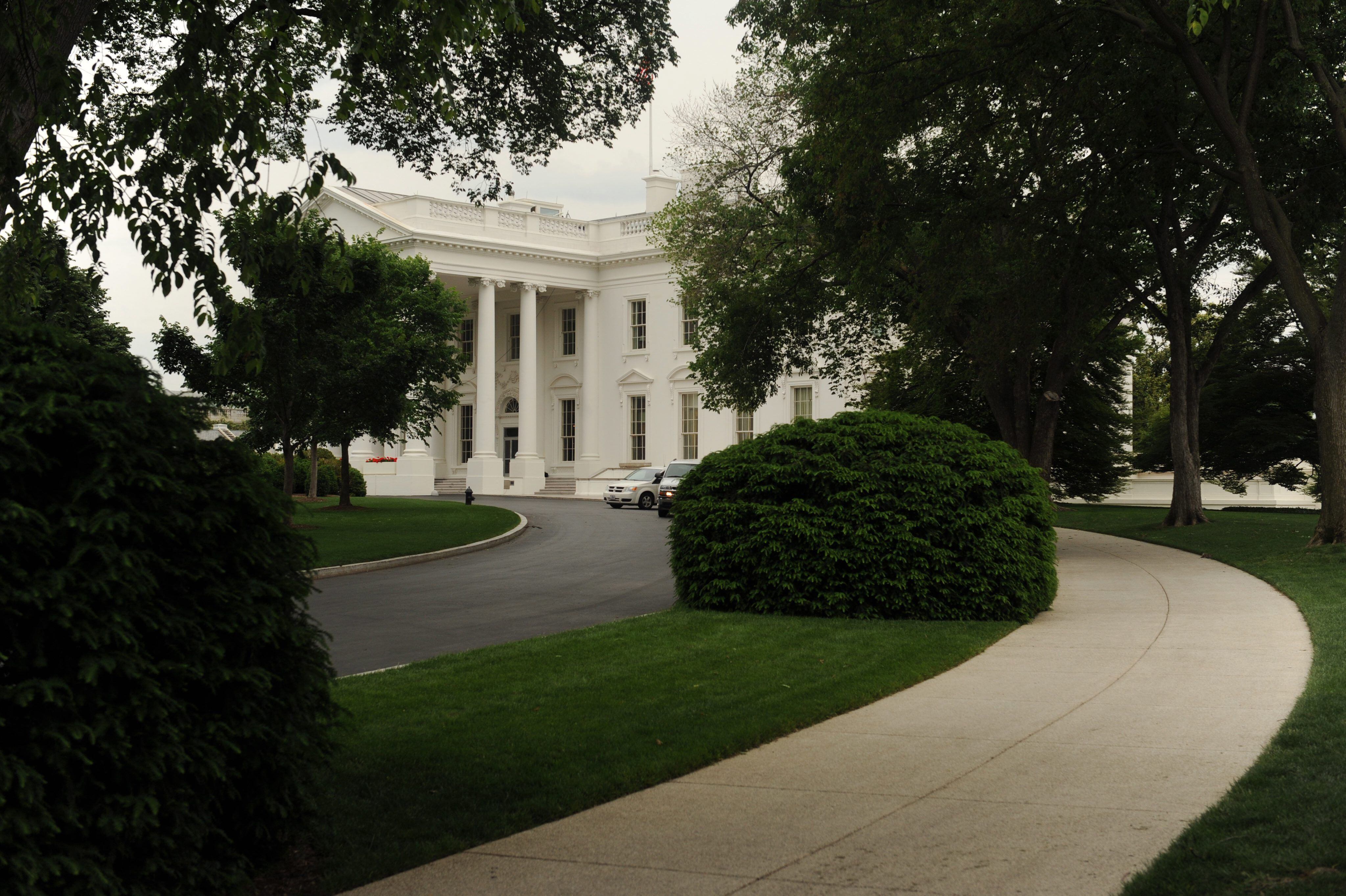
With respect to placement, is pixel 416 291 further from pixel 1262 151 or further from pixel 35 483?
pixel 35 483

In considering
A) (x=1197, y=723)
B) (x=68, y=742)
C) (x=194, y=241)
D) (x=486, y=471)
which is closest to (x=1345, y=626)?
(x=1197, y=723)

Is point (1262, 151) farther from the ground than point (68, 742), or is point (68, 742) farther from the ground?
point (1262, 151)

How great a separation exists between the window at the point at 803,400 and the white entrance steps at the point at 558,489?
38.4ft

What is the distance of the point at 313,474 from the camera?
45.1 metres

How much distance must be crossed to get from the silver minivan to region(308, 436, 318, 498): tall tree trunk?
10711mm

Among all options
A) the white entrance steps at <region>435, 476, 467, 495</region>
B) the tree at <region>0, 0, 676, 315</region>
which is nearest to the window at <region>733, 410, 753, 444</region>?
the white entrance steps at <region>435, 476, 467, 495</region>

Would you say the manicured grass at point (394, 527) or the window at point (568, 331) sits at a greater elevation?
the window at point (568, 331)

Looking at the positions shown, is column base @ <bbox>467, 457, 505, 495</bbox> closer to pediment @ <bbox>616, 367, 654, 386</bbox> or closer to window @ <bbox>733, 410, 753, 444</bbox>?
pediment @ <bbox>616, 367, 654, 386</bbox>

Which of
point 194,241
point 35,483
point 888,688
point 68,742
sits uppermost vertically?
point 194,241

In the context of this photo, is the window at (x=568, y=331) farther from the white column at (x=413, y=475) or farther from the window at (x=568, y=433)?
the white column at (x=413, y=475)

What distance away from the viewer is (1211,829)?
5504 millimetres

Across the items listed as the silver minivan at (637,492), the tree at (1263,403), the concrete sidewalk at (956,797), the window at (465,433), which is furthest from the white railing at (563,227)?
the concrete sidewalk at (956,797)

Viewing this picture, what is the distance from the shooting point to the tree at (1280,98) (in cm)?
1978

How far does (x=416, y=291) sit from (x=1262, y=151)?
87.4ft
